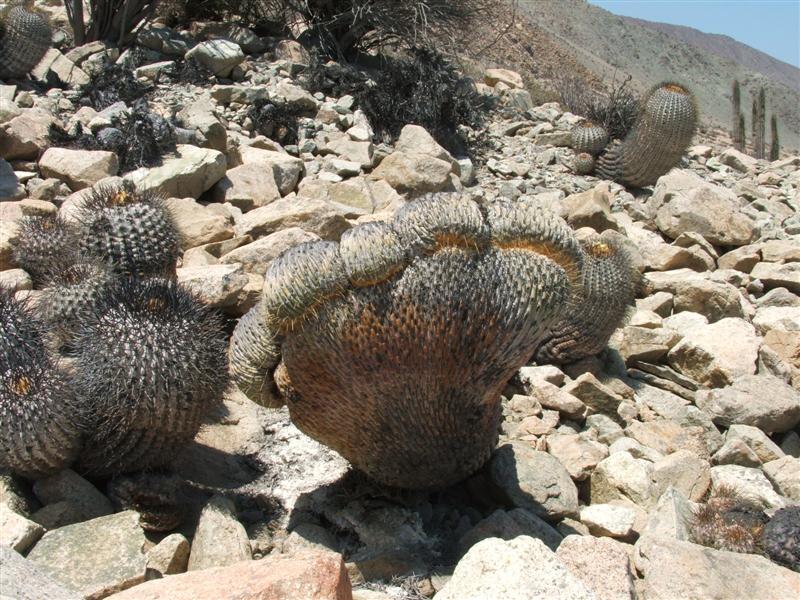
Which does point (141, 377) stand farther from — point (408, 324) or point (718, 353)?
point (718, 353)

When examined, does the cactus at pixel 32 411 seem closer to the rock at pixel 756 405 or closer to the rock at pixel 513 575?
the rock at pixel 513 575

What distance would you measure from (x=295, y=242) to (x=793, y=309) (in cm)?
426

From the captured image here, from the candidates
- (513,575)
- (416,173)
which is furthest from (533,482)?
(416,173)

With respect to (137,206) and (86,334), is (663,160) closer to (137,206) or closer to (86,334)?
(137,206)

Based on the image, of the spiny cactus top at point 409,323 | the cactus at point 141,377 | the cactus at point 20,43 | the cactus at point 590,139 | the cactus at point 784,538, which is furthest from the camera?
the cactus at point 590,139

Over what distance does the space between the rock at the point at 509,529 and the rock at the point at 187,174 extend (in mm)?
4306

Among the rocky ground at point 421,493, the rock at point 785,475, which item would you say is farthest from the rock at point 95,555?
the rock at point 785,475

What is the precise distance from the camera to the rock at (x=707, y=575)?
3154 millimetres

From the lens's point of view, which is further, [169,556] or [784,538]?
[784,538]

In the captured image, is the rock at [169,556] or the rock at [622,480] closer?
the rock at [169,556]

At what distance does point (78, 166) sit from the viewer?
22.5ft

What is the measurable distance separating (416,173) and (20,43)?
5.07m

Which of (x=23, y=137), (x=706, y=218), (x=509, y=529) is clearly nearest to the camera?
(x=509, y=529)

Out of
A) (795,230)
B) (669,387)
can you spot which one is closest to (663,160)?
(795,230)
